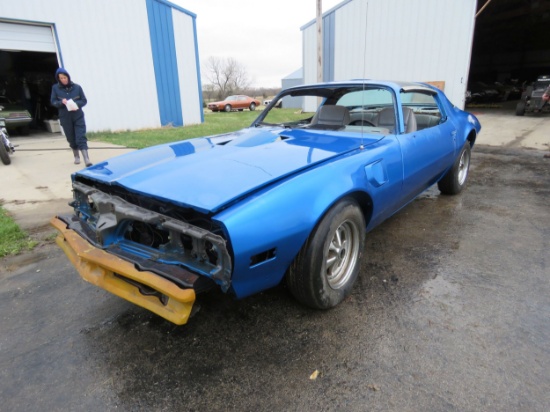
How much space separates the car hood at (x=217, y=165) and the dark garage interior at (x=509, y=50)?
1952 centimetres

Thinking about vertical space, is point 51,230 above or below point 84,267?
below

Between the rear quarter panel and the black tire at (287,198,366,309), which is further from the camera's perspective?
the black tire at (287,198,366,309)

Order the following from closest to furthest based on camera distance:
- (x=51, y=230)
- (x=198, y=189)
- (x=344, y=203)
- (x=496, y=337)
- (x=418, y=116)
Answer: (x=198, y=189)
(x=496, y=337)
(x=344, y=203)
(x=51, y=230)
(x=418, y=116)

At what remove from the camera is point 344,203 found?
2076 mm

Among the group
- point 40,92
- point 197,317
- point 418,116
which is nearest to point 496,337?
point 197,317

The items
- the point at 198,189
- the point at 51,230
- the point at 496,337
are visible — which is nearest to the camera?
the point at 198,189

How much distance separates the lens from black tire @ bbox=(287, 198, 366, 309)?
1.88 metres

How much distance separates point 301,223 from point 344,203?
1.41 feet

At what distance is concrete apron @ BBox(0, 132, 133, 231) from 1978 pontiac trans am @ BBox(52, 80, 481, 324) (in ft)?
7.06

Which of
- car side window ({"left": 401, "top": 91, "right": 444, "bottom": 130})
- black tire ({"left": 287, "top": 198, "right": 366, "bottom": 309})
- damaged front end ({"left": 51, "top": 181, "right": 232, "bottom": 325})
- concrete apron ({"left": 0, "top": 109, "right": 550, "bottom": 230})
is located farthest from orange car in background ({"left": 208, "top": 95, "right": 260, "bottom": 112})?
black tire ({"left": 287, "top": 198, "right": 366, "bottom": 309})

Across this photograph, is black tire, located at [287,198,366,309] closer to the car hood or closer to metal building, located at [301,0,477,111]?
the car hood

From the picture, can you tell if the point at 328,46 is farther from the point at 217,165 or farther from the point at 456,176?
the point at 217,165

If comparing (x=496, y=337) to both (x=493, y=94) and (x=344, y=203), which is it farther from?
(x=493, y=94)

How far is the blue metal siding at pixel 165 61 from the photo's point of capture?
11.6 metres
